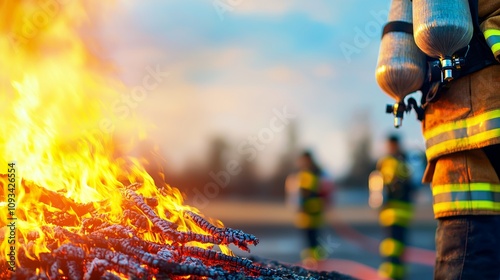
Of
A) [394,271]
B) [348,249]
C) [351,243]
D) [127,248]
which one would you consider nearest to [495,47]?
[127,248]

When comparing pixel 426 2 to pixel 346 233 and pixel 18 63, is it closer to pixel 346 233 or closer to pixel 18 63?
pixel 18 63

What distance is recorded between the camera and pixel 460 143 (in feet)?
8.27

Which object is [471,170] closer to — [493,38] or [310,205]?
[493,38]

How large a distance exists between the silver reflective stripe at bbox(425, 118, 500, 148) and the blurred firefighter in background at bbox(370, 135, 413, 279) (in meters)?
4.39

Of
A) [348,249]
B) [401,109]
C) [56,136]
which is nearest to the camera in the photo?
[401,109]

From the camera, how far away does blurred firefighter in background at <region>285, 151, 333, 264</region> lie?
865 centimetres

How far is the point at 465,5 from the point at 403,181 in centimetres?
505

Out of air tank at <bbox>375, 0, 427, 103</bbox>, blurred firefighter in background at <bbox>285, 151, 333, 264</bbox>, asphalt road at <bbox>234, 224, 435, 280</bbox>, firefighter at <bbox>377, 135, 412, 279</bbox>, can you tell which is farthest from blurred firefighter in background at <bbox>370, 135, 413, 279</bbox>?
air tank at <bbox>375, 0, 427, 103</bbox>

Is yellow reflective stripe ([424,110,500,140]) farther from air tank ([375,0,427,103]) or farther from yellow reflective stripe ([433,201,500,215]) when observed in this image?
yellow reflective stripe ([433,201,500,215])

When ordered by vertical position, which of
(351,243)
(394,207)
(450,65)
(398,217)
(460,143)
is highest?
(351,243)

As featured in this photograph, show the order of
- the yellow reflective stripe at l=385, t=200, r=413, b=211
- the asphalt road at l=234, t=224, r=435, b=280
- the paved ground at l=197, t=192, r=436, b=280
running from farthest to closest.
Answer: the paved ground at l=197, t=192, r=436, b=280 < the asphalt road at l=234, t=224, r=435, b=280 < the yellow reflective stripe at l=385, t=200, r=413, b=211

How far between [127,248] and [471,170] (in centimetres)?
143

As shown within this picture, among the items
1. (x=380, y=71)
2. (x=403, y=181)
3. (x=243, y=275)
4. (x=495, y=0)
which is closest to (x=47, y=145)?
(x=243, y=275)

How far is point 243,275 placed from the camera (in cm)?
258
